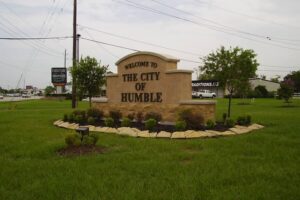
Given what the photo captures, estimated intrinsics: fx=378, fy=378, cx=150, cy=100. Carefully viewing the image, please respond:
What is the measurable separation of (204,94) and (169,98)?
53437 mm

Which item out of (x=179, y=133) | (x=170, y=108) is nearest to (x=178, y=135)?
(x=179, y=133)

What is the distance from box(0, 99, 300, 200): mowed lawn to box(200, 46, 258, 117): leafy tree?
824 centimetres

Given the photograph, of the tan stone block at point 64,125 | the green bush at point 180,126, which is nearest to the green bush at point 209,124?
the green bush at point 180,126

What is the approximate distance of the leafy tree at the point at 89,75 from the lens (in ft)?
66.8

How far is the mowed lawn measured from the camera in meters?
6.17

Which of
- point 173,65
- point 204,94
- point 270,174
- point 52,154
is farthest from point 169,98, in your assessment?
point 204,94

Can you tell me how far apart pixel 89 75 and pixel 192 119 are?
28.5ft

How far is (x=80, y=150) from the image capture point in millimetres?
9664

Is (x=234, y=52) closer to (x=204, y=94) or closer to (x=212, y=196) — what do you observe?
(x=212, y=196)

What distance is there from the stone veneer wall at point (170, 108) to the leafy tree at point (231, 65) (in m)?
4.91

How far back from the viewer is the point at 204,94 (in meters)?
67.9

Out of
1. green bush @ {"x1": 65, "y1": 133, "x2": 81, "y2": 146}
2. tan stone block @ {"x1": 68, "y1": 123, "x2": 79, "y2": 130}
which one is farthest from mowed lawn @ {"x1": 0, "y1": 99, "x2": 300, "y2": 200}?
tan stone block @ {"x1": 68, "y1": 123, "x2": 79, "y2": 130}

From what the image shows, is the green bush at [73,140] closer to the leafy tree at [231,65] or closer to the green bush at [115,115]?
the green bush at [115,115]

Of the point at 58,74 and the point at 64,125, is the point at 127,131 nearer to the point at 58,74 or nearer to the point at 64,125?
the point at 64,125
